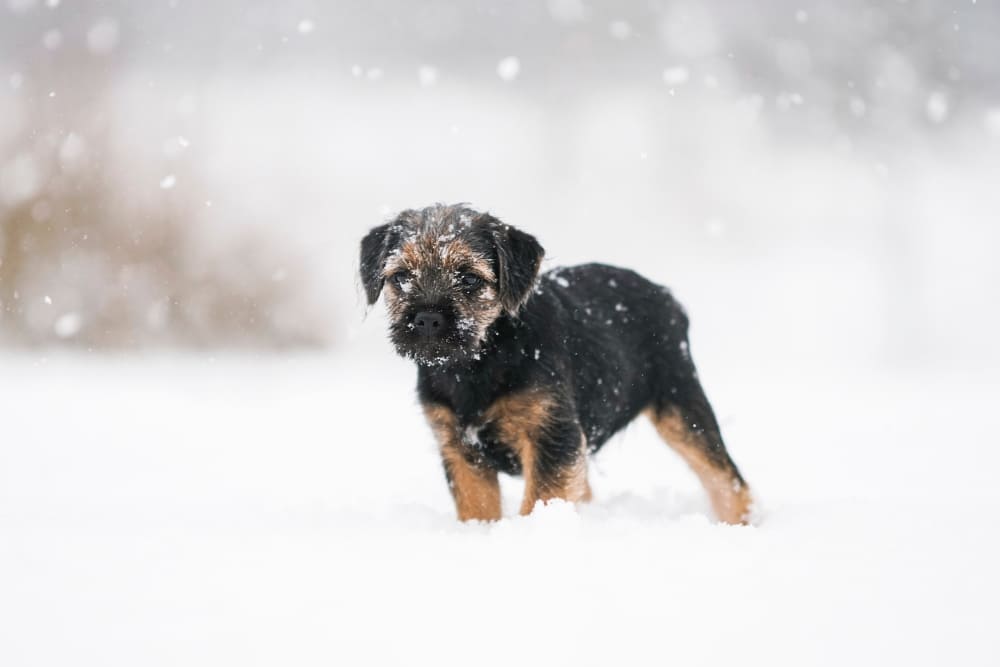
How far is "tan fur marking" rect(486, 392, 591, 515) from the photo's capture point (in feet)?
14.1

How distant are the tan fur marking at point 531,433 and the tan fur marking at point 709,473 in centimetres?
126

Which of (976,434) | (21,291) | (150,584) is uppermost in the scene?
(21,291)

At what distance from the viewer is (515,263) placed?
4527 mm

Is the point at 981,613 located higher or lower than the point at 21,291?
lower

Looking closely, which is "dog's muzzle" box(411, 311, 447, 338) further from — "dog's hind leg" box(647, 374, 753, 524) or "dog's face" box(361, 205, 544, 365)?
"dog's hind leg" box(647, 374, 753, 524)

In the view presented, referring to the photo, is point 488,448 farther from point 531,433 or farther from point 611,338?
point 611,338

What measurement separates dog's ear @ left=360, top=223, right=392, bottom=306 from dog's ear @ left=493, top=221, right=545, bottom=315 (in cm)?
66

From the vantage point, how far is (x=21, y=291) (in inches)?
724

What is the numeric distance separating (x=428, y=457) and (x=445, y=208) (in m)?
3.79

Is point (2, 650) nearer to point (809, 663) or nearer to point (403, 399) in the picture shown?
point (809, 663)

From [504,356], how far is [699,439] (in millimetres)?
1655

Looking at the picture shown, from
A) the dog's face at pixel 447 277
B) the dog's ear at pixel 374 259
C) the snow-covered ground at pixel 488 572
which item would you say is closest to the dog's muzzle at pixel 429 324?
the dog's face at pixel 447 277

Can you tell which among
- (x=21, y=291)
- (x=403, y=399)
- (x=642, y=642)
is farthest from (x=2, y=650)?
(x=21, y=291)

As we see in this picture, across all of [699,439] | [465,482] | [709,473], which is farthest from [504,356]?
[709,473]
